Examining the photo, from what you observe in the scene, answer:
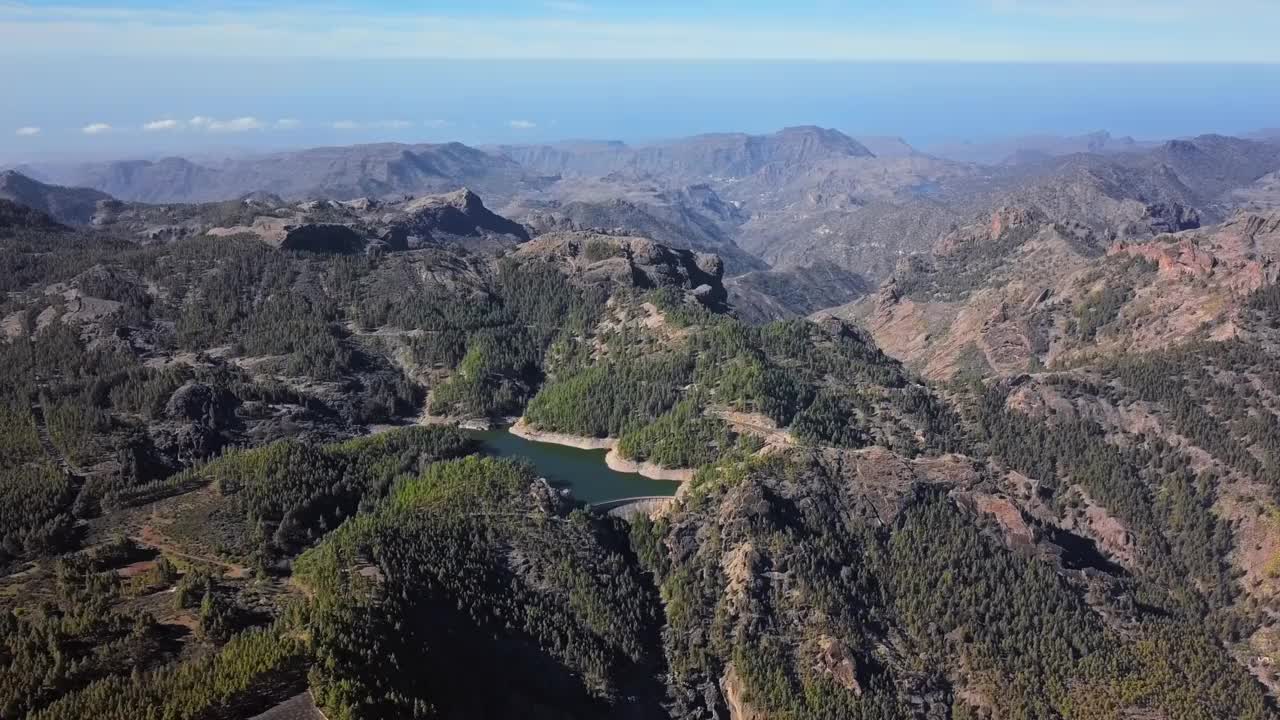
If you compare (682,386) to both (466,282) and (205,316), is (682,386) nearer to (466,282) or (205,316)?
(466,282)

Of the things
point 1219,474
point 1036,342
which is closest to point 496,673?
point 1219,474

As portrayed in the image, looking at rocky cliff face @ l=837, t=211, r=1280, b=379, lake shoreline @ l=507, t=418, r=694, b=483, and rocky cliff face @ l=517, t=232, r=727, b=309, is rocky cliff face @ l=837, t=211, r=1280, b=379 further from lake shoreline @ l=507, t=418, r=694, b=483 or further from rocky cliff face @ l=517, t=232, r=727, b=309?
lake shoreline @ l=507, t=418, r=694, b=483

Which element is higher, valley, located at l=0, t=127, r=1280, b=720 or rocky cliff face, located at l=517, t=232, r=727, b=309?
rocky cliff face, located at l=517, t=232, r=727, b=309

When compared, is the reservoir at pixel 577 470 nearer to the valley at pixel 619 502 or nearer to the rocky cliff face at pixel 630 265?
the valley at pixel 619 502

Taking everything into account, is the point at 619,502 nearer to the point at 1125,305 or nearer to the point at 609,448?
the point at 609,448

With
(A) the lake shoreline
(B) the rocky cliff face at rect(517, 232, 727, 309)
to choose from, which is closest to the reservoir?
(A) the lake shoreline

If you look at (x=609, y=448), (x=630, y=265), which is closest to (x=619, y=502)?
(x=609, y=448)
